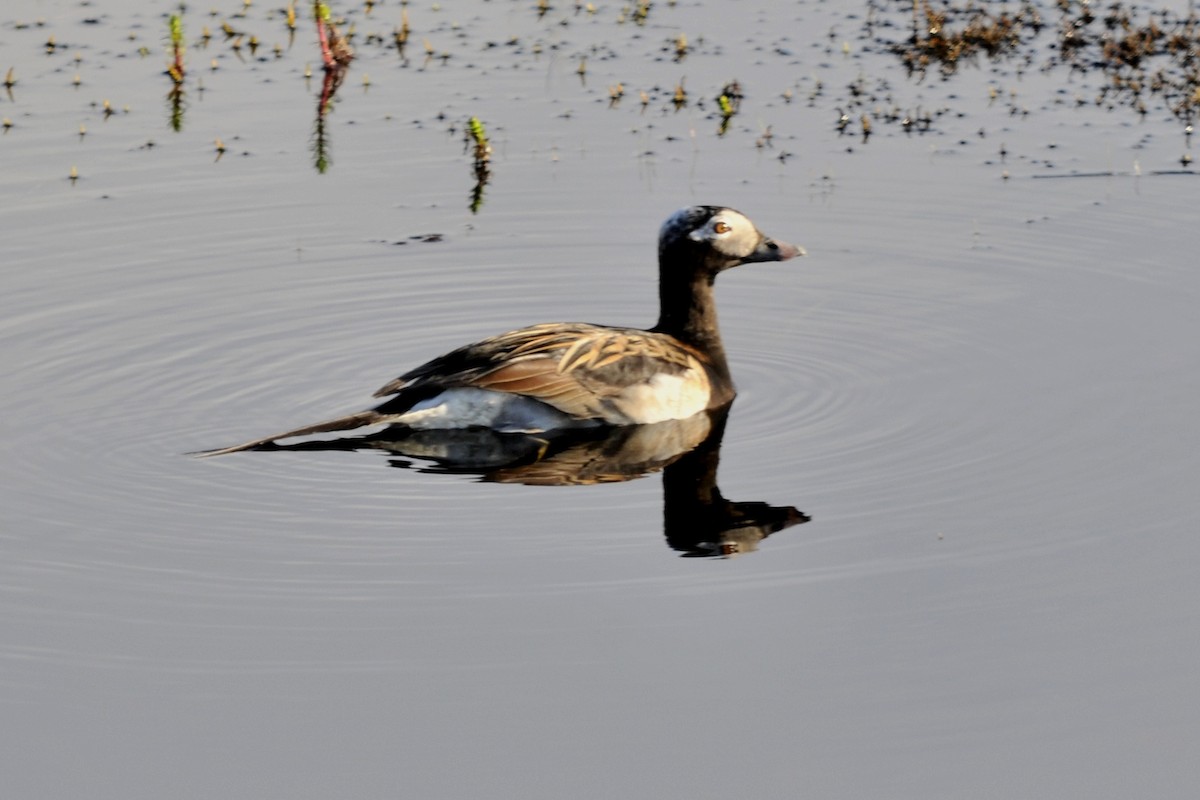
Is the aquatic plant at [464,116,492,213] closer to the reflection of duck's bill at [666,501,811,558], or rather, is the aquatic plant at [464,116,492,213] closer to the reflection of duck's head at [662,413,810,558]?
the reflection of duck's head at [662,413,810,558]

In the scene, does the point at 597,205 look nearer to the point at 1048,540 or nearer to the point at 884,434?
the point at 884,434

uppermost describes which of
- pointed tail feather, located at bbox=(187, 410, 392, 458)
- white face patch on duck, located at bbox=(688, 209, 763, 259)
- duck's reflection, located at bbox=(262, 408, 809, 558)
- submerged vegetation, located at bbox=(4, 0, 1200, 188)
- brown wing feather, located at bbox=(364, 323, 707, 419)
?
submerged vegetation, located at bbox=(4, 0, 1200, 188)

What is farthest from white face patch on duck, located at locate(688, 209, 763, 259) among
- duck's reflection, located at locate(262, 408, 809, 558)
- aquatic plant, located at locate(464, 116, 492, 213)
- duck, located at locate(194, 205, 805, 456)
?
aquatic plant, located at locate(464, 116, 492, 213)

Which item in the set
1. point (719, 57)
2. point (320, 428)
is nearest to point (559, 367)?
point (320, 428)

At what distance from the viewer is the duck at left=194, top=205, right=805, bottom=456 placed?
32.0 ft

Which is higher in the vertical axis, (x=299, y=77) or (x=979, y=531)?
(x=299, y=77)

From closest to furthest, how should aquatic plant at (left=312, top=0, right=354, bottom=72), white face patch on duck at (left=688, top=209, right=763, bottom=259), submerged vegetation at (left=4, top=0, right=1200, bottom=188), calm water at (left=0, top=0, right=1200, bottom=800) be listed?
calm water at (left=0, top=0, right=1200, bottom=800)
white face patch on duck at (left=688, top=209, right=763, bottom=259)
submerged vegetation at (left=4, top=0, right=1200, bottom=188)
aquatic plant at (left=312, top=0, right=354, bottom=72)

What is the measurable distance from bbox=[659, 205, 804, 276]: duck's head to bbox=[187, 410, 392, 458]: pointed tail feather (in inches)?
78.8

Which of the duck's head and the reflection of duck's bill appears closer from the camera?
the reflection of duck's bill

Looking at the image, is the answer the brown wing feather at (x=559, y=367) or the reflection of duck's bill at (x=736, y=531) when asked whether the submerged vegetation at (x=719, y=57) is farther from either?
the reflection of duck's bill at (x=736, y=531)

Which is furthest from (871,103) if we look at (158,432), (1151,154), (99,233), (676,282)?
(158,432)

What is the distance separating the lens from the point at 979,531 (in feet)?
26.8

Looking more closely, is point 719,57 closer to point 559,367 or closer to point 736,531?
point 559,367

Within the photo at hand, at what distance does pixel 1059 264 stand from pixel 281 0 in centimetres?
961
